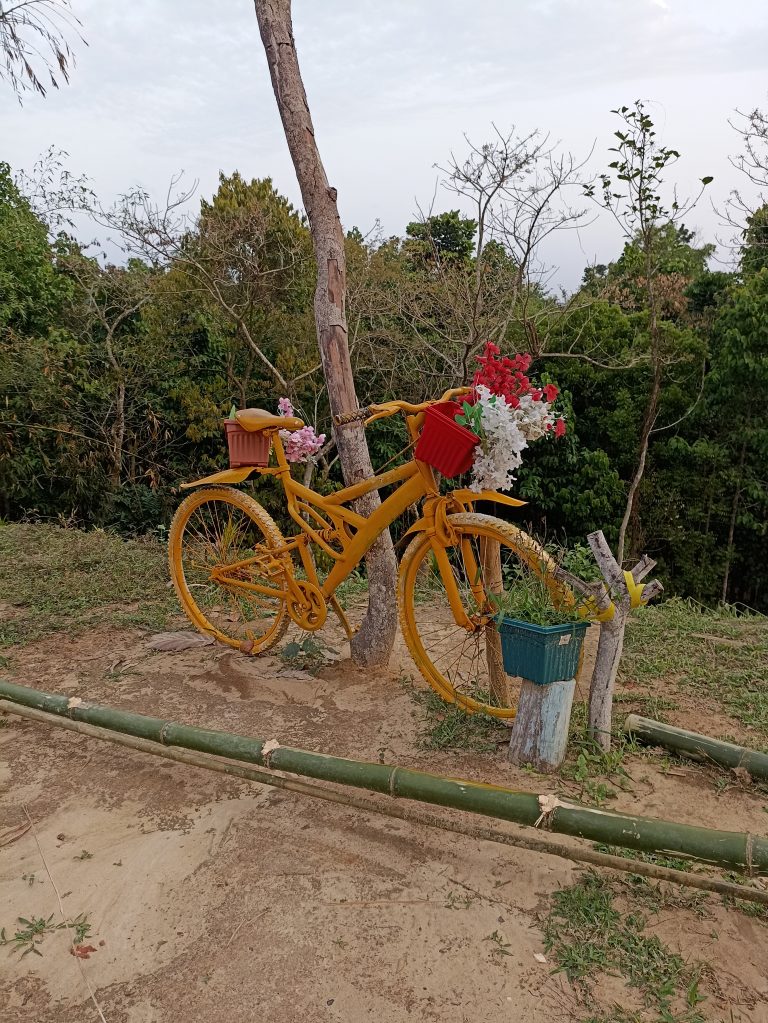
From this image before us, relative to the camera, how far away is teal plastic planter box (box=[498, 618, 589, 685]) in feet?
8.36

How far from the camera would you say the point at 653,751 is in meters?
2.85

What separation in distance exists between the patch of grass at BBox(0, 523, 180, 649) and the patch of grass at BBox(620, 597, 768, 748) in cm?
282

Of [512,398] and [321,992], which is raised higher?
[512,398]

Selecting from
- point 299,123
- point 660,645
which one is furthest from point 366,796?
point 299,123

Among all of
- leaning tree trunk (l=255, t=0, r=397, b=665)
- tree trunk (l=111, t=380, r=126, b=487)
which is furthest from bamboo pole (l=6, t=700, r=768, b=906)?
tree trunk (l=111, t=380, r=126, b=487)

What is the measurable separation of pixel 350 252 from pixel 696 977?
365 inches

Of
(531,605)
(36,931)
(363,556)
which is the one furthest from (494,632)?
(36,931)

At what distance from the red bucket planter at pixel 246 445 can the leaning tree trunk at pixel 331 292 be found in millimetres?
378

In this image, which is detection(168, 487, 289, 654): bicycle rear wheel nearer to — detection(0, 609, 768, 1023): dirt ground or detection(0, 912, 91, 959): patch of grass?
detection(0, 609, 768, 1023): dirt ground

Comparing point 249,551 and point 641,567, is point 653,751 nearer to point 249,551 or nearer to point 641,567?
point 641,567

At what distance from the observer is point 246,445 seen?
371 centimetres

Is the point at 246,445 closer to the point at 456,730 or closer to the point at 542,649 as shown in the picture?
the point at 456,730

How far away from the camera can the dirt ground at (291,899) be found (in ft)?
5.84

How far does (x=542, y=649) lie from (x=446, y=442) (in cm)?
85
